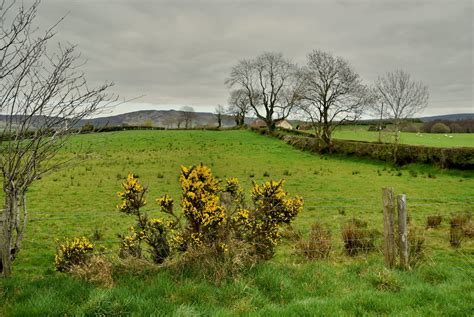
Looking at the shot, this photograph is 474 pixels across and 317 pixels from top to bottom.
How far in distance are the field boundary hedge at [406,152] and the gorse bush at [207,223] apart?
68.5 ft

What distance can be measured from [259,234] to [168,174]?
16130 millimetres

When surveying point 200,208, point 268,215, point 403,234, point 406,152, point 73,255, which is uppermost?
point 200,208

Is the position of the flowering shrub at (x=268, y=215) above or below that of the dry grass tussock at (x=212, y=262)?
above

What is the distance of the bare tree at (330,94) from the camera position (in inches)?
1374

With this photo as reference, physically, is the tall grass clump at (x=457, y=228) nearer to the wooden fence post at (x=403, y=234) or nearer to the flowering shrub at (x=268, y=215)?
the wooden fence post at (x=403, y=234)

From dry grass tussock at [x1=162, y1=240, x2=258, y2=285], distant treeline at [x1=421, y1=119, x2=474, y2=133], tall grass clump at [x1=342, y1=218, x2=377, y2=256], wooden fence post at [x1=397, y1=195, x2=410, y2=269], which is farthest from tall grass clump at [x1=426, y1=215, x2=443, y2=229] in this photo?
distant treeline at [x1=421, y1=119, x2=474, y2=133]

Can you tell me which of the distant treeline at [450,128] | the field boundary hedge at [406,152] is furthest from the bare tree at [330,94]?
the distant treeline at [450,128]

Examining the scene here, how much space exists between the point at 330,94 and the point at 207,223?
3252cm

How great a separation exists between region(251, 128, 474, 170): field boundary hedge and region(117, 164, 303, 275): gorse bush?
2089 cm

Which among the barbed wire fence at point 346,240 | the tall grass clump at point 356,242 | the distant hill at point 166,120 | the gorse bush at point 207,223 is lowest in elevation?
the barbed wire fence at point 346,240

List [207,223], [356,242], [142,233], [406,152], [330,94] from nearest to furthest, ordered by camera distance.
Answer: [207,223], [142,233], [356,242], [406,152], [330,94]

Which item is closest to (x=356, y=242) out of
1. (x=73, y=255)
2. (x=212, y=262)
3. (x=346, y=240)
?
(x=346, y=240)

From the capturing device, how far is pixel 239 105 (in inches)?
2896

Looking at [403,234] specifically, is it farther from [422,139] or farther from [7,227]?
[422,139]
